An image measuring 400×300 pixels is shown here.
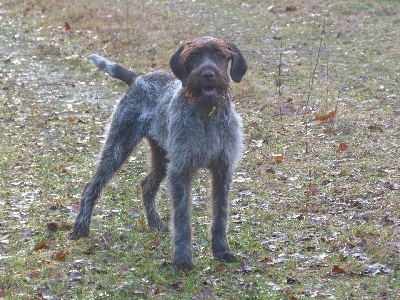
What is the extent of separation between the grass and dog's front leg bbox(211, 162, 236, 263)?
196 mm

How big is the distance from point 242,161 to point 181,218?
350 centimetres

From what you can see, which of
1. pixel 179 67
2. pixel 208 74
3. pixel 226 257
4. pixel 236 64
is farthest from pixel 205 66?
pixel 226 257

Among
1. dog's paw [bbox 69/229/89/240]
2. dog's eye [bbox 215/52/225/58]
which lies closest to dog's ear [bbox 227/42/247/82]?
dog's eye [bbox 215/52/225/58]

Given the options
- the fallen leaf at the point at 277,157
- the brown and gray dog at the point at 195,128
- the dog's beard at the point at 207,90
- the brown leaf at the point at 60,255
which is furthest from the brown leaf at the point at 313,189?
the brown leaf at the point at 60,255

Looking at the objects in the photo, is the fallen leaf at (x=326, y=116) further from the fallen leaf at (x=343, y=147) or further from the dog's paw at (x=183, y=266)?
the dog's paw at (x=183, y=266)

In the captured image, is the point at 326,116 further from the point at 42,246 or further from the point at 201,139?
the point at 42,246

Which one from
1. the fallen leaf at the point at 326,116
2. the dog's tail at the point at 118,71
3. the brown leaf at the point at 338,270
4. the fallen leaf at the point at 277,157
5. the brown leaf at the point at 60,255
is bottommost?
the brown leaf at the point at 60,255

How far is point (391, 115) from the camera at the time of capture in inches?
430

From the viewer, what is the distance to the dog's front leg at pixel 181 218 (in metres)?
6.20

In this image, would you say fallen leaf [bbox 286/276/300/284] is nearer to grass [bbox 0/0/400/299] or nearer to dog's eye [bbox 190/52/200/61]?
grass [bbox 0/0/400/299]

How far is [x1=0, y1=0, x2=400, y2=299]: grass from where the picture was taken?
19.8 feet

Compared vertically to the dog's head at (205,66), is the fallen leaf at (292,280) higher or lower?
lower

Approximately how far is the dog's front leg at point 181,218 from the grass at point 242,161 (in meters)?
0.15

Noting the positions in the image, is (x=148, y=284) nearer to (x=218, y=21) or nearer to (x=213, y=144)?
(x=213, y=144)
